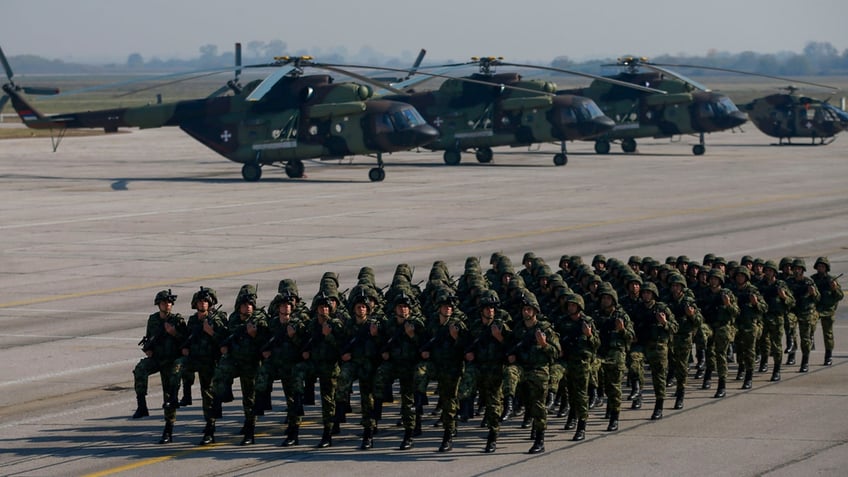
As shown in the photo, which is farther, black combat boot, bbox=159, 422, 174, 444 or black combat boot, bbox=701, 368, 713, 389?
black combat boot, bbox=701, 368, 713, 389

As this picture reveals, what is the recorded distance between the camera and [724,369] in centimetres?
1702

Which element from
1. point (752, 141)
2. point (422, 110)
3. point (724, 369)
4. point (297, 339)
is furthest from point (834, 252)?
point (752, 141)

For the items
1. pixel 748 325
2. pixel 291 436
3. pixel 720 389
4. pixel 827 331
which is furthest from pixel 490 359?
pixel 827 331

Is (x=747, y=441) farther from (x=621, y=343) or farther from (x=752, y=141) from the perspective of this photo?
(x=752, y=141)

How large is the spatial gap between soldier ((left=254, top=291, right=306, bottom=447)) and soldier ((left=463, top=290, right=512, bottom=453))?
186cm

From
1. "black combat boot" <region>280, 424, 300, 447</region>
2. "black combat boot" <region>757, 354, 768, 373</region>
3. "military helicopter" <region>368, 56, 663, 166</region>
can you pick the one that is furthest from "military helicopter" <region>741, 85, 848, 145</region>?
"black combat boot" <region>280, 424, 300, 447</region>

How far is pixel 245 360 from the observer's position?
1498cm

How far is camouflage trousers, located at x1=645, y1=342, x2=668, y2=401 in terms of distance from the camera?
1591 cm

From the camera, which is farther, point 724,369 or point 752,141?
point 752,141

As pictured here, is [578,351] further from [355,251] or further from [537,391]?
[355,251]

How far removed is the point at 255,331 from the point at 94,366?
17.1 ft

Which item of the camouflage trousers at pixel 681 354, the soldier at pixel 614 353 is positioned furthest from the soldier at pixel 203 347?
the camouflage trousers at pixel 681 354

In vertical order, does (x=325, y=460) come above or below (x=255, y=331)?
below

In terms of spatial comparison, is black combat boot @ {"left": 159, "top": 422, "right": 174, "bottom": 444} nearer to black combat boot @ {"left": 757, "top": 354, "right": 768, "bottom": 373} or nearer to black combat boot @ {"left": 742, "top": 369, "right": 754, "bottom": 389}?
black combat boot @ {"left": 742, "top": 369, "right": 754, "bottom": 389}
